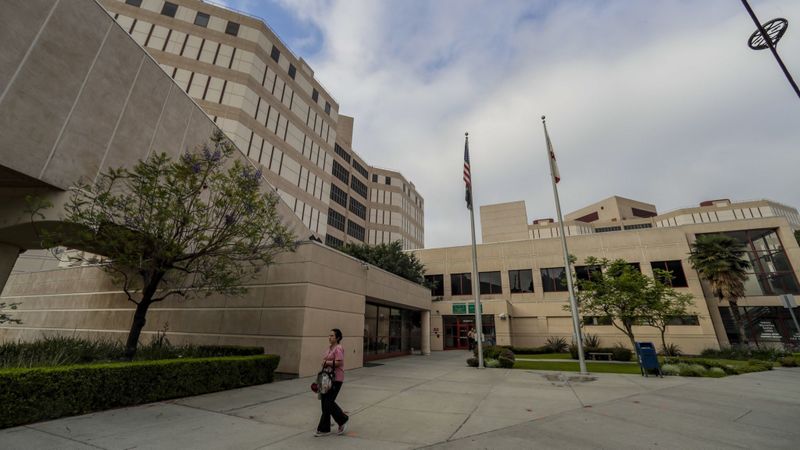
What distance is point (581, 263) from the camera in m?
33.2

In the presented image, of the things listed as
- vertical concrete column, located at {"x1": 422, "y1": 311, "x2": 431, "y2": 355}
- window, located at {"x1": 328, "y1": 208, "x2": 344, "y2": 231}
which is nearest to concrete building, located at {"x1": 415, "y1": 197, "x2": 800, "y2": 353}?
vertical concrete column, located at {"x1": 422, "y1": 311, "x2": 431, "y2": 355}

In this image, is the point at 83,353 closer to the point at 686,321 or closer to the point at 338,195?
the point at 686,321

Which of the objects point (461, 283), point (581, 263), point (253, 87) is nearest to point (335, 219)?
point (253, 87)

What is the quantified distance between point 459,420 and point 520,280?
3025cm

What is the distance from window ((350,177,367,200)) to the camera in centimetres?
5356

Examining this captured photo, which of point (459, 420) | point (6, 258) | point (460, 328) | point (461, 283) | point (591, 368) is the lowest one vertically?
point (459, 420)

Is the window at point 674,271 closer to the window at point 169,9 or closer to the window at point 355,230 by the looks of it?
the window at point 355,230

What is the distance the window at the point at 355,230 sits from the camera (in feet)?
167

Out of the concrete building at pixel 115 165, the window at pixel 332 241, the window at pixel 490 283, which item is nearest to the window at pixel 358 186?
the window at pixel 332 241

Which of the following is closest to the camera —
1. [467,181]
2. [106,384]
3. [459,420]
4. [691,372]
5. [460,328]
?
[459,420]

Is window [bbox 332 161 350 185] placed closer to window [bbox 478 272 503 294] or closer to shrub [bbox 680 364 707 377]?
window [bbox 478 272 503 294]

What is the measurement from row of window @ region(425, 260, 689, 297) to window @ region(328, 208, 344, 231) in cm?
1640

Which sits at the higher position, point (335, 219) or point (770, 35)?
point (335, 219)

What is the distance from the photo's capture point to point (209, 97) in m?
30.5
